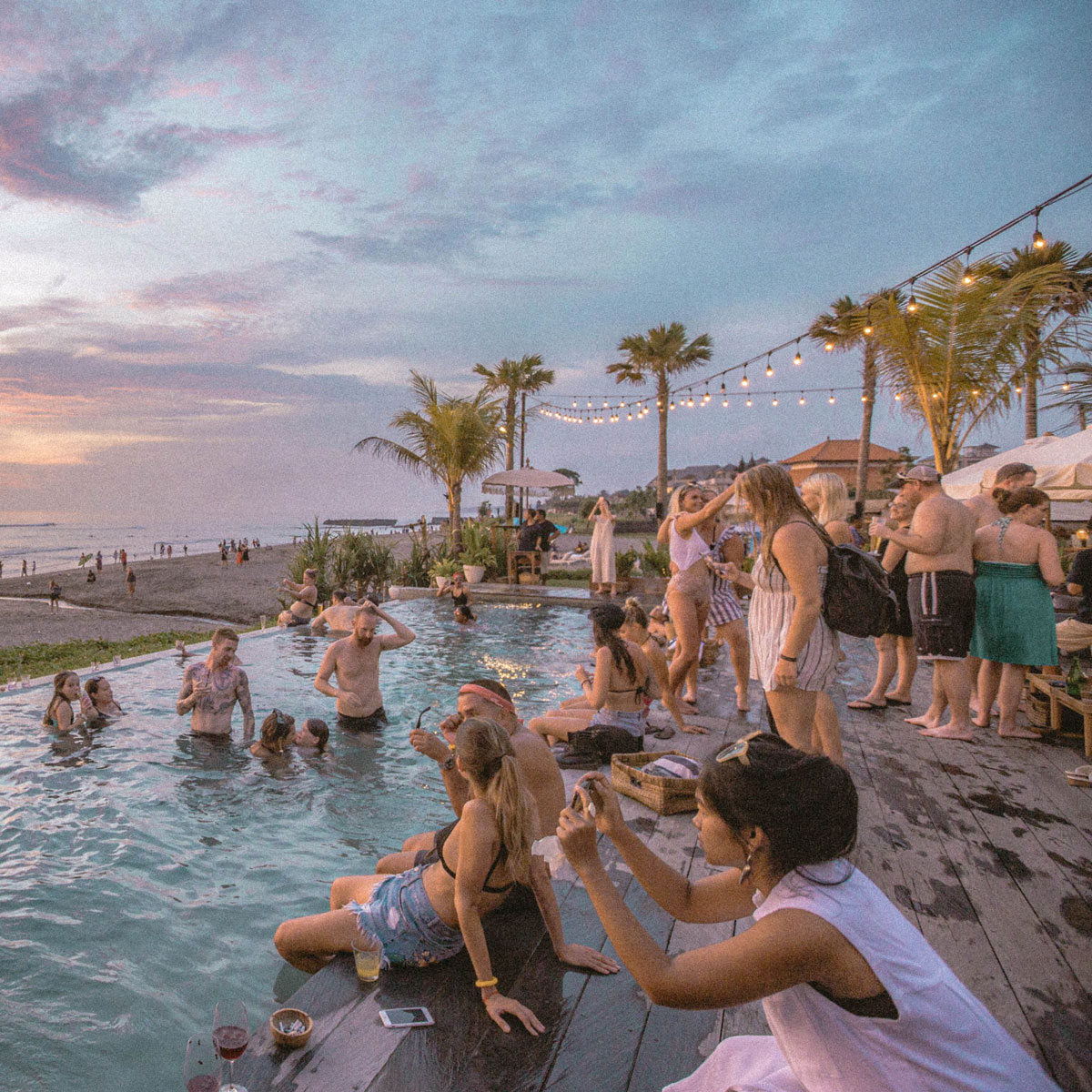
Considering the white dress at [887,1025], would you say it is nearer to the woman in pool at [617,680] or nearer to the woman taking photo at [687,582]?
the woman in pool at [617,680]

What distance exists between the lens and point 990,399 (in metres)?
8.95

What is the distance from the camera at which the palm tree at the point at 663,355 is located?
96.0ft

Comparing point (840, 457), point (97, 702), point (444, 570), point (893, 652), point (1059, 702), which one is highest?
point (840, 457)

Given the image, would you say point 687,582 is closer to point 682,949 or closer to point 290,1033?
point 682,949

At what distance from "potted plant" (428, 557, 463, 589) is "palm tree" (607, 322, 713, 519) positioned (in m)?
12.8

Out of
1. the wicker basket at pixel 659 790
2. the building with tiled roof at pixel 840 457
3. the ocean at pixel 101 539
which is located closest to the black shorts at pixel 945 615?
the wicker basket at pixel 659 790

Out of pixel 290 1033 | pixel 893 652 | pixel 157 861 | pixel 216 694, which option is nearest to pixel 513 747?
pixel 290 1033

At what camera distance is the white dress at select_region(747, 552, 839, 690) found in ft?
11.5

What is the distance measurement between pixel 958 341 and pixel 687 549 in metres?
5.57

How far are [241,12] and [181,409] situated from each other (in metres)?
64.1

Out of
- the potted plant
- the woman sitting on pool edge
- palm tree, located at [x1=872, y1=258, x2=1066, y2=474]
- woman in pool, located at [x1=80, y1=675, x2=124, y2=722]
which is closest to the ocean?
the potted plant

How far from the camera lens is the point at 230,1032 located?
6.56 feet

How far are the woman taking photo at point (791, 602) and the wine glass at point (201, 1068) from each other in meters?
2.82

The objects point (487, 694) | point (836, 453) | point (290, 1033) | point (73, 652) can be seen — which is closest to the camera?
point (290, 1033)
